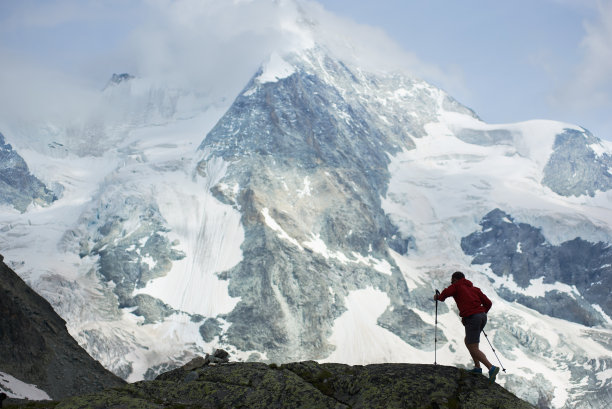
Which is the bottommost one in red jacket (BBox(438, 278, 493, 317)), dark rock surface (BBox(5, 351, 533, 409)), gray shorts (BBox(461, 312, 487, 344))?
dark rock surface (BBox(5, 351, 533, 409))

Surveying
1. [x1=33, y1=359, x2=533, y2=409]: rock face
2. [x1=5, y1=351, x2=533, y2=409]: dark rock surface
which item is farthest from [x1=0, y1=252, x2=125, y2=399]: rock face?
[x1=33, y1=359, x2=533, y2=409]: rock face

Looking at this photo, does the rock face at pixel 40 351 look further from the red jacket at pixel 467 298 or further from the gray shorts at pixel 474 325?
the gray shorts at pixel 474 325

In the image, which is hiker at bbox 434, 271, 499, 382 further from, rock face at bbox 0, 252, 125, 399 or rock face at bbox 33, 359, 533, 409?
rock face at bbox 0, 252, 125, 399

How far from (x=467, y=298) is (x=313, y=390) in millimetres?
6681

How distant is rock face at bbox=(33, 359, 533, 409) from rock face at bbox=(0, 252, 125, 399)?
1178 inches

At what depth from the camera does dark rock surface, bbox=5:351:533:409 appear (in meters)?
19.6

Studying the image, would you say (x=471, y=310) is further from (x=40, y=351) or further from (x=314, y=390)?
(x=40, y=351)

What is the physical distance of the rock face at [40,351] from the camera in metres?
49.2

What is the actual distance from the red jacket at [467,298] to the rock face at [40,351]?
38356mm

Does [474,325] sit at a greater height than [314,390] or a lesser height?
greater

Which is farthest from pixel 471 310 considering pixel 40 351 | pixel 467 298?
pixel 40 351

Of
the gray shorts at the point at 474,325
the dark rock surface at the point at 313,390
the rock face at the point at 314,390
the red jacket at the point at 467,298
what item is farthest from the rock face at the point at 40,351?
the gray shorts at the point at 474,325

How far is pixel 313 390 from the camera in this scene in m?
21.5

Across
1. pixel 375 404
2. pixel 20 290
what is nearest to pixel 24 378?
pixel 20 290
